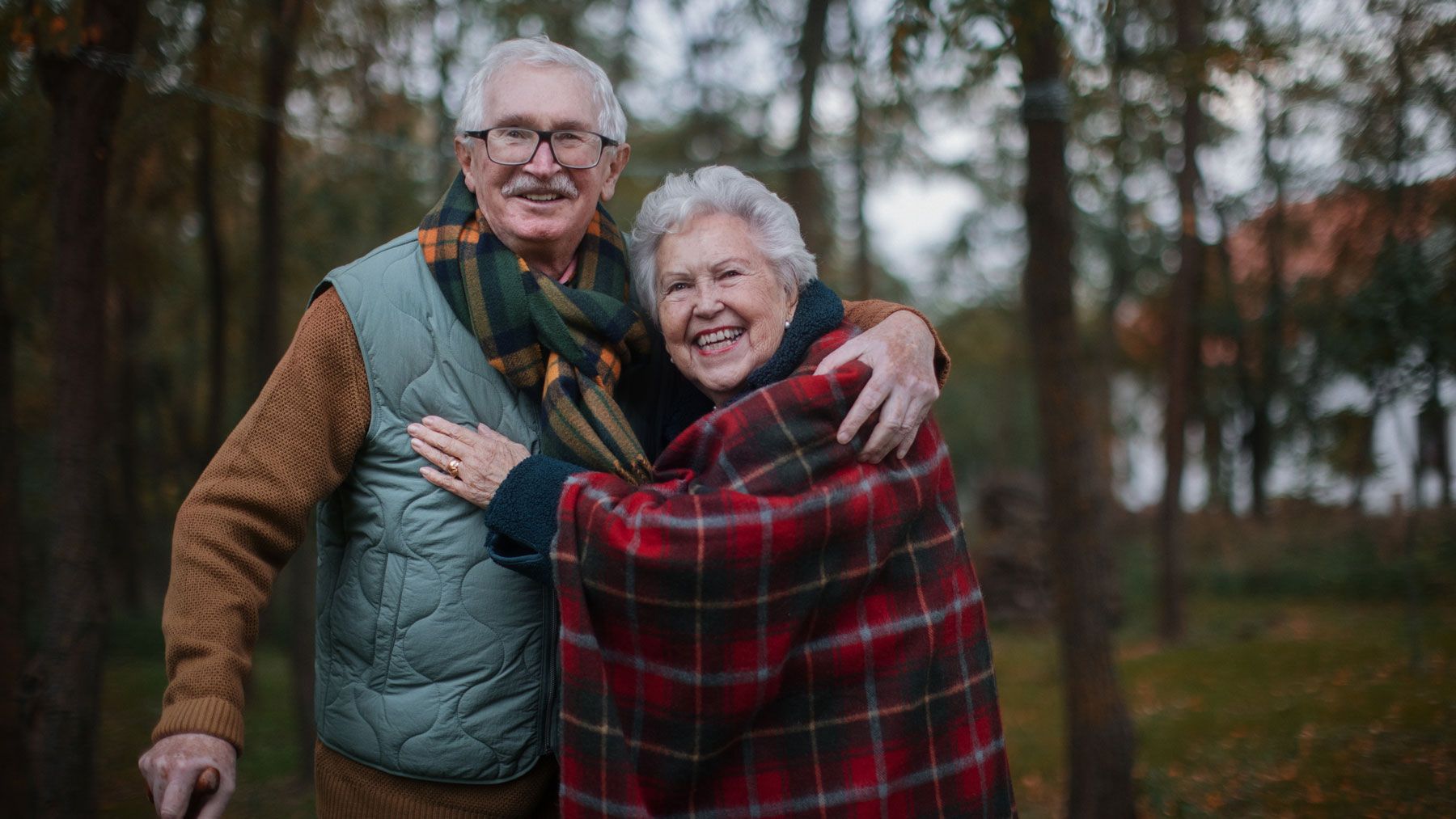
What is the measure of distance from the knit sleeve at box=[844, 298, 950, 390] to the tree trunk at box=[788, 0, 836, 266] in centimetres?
586

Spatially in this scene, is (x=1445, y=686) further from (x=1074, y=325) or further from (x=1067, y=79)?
(x=1067, y=79)

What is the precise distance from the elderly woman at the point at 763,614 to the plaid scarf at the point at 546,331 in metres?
0.08

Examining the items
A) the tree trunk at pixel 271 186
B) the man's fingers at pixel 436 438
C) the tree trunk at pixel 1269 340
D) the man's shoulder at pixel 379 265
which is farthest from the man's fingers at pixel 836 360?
the tree trunk at pixel 1269 340

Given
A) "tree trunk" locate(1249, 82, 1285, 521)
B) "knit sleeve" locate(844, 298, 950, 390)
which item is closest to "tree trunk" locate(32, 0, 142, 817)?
"knit sleeve" locate(844, 298, 950, 390)

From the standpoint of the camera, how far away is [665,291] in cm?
230

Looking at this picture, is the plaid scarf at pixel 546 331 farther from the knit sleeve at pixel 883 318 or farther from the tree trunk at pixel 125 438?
the tree trunk at pixel 125 438

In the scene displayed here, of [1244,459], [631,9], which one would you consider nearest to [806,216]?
[631,9]

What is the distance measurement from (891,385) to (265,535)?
46.3 inches

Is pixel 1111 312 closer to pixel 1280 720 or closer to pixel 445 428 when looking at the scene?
pixel 1280 720

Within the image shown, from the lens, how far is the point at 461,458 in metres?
2.02

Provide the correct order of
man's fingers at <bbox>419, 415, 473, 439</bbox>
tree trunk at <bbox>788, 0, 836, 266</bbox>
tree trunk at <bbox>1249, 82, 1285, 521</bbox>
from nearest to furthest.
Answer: man's fingers at <bbox>419, 415, 473, 439</bbox>
tree trunk at <bbox>788, 0, 836, 266</bbox>
tree trunk at <bbox>1249, 82, 1285, 521</bbox>

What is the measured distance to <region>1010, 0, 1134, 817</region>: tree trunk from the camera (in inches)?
164

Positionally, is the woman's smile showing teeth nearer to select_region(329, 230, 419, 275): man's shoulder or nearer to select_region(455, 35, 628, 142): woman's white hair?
select_region(455, 35, 628, 142): woman's white hair

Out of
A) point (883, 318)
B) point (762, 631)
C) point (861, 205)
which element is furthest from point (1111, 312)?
point (762, 631)
